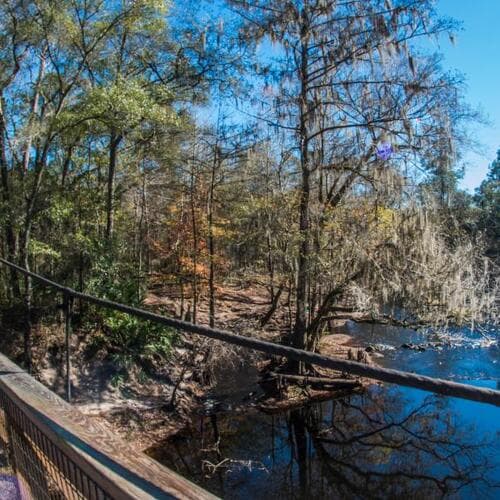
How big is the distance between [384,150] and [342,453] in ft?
19.6

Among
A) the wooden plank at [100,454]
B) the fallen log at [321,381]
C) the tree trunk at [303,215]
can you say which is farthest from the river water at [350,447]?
the wooden plank at [100,454]

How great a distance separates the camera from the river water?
7.04m

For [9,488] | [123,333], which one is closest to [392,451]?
[123,333]

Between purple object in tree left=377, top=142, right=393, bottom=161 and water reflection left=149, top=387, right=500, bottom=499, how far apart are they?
5.38m

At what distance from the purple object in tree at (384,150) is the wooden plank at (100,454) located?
29.4 feet

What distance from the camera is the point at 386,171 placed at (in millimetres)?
9672

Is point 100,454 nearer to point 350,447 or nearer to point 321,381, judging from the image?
point 350,447

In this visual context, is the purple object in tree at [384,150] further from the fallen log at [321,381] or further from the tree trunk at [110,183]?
the tree trunk at [110,183]

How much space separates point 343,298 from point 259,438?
4169 mm

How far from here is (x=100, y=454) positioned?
1.17 meters

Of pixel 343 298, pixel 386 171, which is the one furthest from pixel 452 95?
pixel 343 298

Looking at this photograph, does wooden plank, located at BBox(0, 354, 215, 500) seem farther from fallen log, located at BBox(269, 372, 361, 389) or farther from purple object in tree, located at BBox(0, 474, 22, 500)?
fallen log, located at BBox(269, 372, 361, 389)

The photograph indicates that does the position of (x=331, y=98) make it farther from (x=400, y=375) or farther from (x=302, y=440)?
(x=400, y=375)

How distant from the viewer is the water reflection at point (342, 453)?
23.0ft
